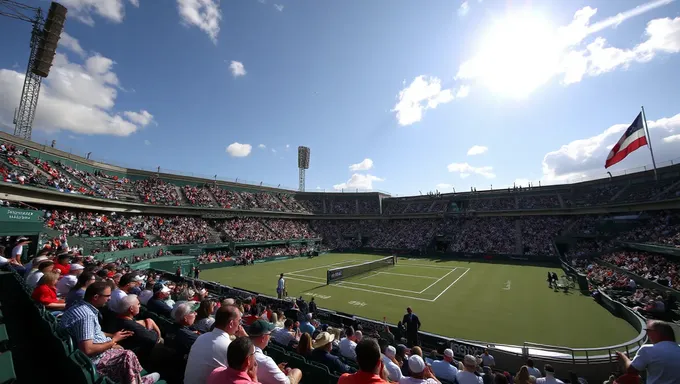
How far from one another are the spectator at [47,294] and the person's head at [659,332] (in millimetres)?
9768

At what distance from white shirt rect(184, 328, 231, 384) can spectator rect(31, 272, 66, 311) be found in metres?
4.67

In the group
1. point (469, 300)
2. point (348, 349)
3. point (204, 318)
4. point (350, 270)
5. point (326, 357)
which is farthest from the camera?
point (350, 270)

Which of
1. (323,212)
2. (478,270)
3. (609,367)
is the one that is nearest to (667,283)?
(609,367)

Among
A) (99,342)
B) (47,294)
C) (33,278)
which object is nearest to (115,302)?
(99,342)

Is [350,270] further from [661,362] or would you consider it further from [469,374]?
[661,362]

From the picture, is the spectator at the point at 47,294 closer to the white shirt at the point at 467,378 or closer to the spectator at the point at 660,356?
the white shirt at the point at 467,378

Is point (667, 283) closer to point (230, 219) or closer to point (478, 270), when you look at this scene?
point (478, 270)

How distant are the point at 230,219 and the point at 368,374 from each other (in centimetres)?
4859

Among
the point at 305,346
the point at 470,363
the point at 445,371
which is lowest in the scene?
the point at 445,371

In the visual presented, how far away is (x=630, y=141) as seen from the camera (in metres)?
23.7

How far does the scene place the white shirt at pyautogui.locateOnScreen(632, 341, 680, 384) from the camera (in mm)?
3428

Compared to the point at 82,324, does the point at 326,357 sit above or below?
below

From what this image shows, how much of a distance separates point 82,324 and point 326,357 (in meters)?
3.57

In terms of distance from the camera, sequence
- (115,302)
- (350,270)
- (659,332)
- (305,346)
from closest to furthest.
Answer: (659,332), (115,302), (305,346), (350,270)
